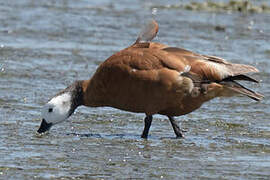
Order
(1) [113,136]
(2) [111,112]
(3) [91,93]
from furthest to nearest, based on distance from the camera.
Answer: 1. (2) [111,112]
2. (3) [91,93]
3. (1) [113,136]

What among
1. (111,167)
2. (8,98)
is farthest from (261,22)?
(111,167)

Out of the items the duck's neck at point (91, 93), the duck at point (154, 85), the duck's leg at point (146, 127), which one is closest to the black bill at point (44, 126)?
the duck at point (154, 85)

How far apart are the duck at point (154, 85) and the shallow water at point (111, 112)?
298mm

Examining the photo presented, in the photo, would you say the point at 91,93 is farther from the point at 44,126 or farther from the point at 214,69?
the point at 214,69

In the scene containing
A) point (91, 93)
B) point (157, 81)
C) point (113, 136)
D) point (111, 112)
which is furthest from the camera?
point (111, 112)

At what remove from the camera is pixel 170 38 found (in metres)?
13.9

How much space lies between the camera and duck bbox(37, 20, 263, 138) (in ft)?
25.7

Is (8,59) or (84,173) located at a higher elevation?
(84,173)

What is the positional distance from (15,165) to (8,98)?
294 cm

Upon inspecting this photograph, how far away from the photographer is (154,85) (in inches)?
309

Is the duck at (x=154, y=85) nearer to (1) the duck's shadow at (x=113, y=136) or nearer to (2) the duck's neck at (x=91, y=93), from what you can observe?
(2) the duck's neck at (x=91, y=93)

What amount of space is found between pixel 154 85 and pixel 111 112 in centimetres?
149

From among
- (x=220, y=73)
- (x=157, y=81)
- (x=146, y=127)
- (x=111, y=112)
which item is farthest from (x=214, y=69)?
(x=111, y=112)

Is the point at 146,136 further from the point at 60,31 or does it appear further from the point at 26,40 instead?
the point at 60,31
